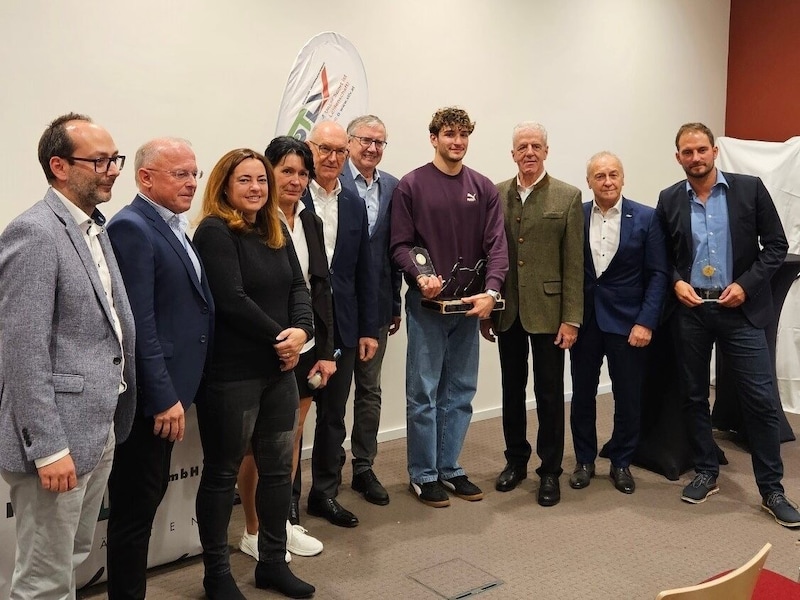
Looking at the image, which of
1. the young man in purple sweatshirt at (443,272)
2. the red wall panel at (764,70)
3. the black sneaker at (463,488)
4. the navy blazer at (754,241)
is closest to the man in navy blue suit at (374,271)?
the young man in purple sweatshirt at (443,272)

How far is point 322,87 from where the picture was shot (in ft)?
13.0

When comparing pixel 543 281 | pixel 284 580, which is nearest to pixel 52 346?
pixel 284 580

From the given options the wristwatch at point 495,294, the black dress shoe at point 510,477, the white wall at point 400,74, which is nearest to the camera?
the white wall at point 400,74

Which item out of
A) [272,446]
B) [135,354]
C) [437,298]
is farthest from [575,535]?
[135,354]

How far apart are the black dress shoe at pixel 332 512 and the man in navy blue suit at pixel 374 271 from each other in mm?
260

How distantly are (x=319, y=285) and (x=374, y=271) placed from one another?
16.4 inches

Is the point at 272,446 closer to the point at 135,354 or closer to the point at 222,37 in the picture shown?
the point at 135,354

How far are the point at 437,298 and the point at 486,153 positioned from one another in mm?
1790

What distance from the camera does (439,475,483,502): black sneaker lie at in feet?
11.6

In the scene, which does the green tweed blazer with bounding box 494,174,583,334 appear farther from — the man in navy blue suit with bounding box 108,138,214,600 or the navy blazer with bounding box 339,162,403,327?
the man in navy blue suit with bounding box 108,138,214,600

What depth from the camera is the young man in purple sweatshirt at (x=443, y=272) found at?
329cm

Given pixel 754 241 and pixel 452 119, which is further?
pixel 754 241

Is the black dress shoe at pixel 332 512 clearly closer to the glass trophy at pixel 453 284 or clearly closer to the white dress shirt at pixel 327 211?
the glass trophy at pixel 453 284

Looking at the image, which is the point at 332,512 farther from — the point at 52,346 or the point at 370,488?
the point at 52,346
